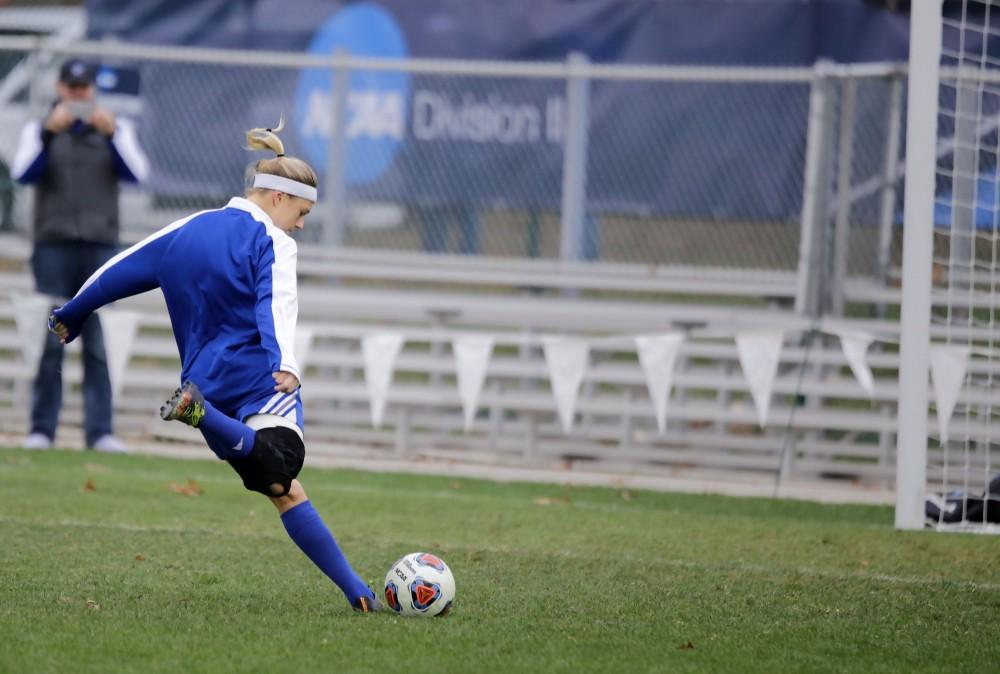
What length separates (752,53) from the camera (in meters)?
13.4

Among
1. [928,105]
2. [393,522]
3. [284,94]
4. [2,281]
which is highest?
[284,94]

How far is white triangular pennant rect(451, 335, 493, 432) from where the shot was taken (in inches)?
414

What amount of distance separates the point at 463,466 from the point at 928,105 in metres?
4.45

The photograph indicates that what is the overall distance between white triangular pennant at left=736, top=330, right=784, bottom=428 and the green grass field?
30.4 inches

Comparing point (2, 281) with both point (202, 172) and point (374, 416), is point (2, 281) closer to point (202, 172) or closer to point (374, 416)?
point (202, 172)

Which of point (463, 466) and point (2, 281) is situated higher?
point (2, 281)

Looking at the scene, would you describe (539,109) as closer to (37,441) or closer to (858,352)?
(858,352)

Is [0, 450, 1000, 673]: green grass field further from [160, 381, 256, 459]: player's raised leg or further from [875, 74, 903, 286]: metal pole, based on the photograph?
[875, 74, 903, 286]: metal pole

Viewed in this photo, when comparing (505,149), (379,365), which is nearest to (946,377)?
(379,365)

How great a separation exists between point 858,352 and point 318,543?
537 cm

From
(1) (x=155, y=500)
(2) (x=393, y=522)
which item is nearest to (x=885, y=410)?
(2) (x=393, y=522)

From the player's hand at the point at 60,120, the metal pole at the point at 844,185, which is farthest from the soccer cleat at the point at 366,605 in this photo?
the metal pole at the point at 844,185

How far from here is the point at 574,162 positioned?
40.4ft

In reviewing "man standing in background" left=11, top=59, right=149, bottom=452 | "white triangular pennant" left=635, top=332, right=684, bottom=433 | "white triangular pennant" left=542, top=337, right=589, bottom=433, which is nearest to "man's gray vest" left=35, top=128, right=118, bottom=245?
"man standing in background" left=11, top=59, right=149, bottom=452
